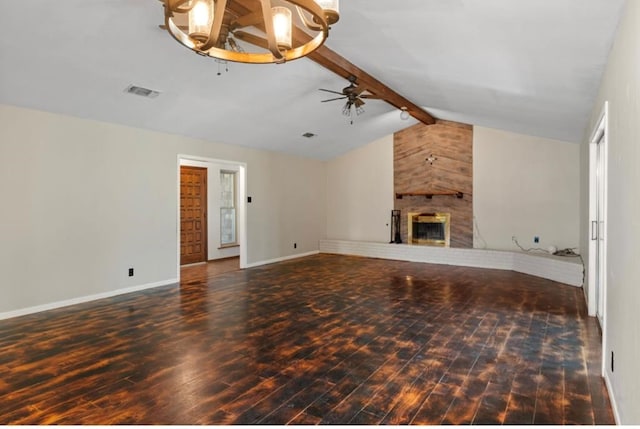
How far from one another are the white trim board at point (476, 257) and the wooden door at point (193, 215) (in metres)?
3.00

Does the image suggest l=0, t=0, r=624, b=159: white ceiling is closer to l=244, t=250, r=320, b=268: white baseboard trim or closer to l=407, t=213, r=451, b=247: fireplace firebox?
l=407, t=213, r=451, b=247: fireplace firebox

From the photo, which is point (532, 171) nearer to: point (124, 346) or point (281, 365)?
point (281, 365)

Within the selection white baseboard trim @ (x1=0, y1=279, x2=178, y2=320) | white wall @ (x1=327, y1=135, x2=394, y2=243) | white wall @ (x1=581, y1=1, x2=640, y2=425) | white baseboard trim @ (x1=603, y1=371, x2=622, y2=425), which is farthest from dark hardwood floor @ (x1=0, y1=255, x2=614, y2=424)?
white wall @ (x1=327, y1=135, x2=394, y2=243)

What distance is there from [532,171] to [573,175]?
67 centimetres

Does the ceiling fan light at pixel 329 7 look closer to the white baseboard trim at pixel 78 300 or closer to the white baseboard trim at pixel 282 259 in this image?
the white baseboard trim at pixel 78 300

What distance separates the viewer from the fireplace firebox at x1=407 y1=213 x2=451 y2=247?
8281 millimetres

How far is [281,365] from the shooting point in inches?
114

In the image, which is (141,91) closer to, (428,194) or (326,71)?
(326,71)

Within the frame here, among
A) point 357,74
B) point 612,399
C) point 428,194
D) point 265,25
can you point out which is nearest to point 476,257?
point 428,194

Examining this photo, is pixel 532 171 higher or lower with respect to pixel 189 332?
higher

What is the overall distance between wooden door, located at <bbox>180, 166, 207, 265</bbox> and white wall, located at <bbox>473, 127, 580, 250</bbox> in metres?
6.08

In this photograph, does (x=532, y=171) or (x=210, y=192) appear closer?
(x=532, y=171)

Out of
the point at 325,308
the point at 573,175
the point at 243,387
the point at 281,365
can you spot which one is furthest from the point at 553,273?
the point at 243,387

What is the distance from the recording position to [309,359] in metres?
3.01
